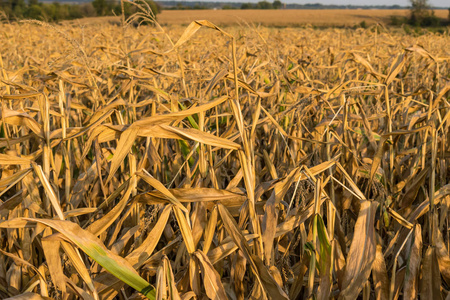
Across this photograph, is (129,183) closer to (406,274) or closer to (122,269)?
(122,269)

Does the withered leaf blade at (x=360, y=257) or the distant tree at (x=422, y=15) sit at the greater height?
the distant tree at (x=422, y=15)

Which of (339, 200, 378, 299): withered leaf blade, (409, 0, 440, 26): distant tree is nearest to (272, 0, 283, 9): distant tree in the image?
(409, 0, 440, 26): distant tree

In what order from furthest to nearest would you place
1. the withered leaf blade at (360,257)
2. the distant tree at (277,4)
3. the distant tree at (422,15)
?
the distant tree at (277,4)
the distant tree at (422,15)
the withered leaf blade at (360,257)

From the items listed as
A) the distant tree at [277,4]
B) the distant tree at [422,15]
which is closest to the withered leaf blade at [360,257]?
the distant tree at [422,15]

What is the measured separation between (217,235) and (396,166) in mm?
1104

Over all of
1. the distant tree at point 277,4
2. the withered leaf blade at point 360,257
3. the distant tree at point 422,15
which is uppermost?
the distant tree at point 277,4

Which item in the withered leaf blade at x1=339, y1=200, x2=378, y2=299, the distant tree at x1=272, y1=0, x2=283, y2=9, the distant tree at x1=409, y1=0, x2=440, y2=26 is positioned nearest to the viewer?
the withered leaf blade at x1=339, y1=200, x2=378, y2=299

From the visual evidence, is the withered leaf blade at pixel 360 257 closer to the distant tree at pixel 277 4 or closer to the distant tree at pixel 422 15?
the distant tree at pixel 422 15

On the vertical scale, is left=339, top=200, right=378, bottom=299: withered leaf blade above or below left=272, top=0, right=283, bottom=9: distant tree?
below

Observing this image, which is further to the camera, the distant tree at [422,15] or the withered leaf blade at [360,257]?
the distant tree at [422,15]

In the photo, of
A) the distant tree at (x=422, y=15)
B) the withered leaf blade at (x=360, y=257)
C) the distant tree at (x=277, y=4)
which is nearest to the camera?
the withered leaf blade at (x=360, y=257)

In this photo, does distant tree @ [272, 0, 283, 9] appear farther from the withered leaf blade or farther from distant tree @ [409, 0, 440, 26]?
the withered leaf blade

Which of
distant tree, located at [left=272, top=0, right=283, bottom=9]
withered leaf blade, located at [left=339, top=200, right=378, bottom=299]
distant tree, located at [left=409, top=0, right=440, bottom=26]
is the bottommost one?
withered leaf blade, located at [left=339, top=200, right=378, bottom=299]

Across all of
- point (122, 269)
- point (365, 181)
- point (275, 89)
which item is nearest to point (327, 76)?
point (275, 89)
